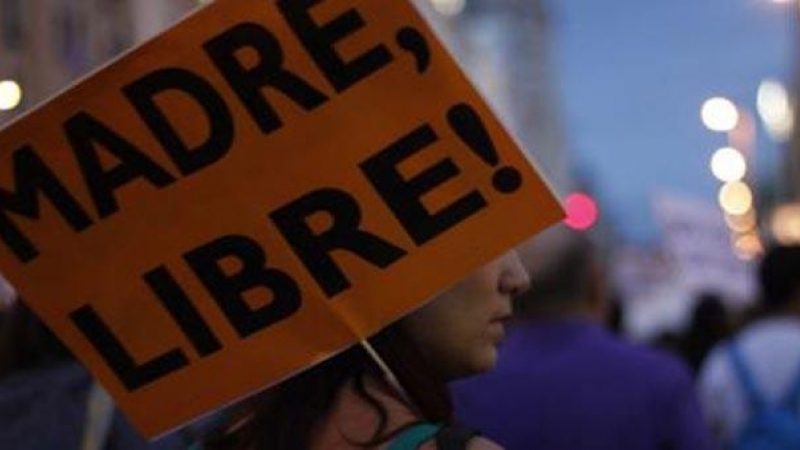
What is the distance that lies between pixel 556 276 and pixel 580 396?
0.43 m

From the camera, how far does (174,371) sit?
11.1 feet

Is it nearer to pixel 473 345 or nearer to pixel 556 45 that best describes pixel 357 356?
pixel 473 345

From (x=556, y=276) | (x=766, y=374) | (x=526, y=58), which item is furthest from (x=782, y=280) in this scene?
(x=526, y=58)

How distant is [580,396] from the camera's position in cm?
548

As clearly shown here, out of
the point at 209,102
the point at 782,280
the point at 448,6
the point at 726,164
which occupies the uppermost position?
the point at 209,102

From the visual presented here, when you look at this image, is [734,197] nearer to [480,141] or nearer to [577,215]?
[577,215]

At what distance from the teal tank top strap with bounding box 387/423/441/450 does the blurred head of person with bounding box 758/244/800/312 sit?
417 cm

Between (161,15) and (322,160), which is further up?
(322,160)

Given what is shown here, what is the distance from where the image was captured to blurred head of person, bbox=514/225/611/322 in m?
5.77

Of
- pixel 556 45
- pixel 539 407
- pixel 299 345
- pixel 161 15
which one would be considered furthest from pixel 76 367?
pixel 556 45

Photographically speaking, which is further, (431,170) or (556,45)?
(556,45)

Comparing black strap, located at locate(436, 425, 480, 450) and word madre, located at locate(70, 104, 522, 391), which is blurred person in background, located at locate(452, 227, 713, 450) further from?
black strap, located at locate(436, 425, 480, 450)

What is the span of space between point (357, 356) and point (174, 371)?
0.29 meters

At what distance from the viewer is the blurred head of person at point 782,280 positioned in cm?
715
